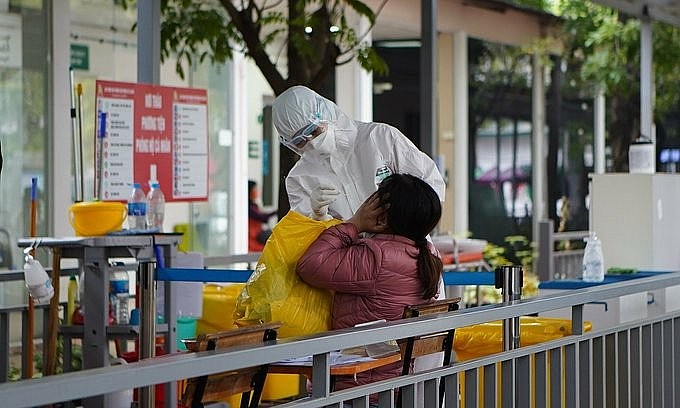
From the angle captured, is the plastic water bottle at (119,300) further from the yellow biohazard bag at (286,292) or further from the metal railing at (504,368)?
the metal railing at (504,368)

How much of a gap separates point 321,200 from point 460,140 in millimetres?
11985

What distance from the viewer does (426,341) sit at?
353cm

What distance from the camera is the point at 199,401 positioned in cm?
267

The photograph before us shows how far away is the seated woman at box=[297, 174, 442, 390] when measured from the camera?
3816mm

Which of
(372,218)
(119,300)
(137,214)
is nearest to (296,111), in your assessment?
(372,218)

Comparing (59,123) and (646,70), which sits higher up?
(646,70)

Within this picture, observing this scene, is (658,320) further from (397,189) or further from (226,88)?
(226,88)

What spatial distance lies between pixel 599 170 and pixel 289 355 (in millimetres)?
17145

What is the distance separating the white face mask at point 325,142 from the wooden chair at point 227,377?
1726 millimetres

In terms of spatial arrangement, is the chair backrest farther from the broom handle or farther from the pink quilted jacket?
the broom handle

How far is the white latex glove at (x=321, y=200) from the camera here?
4.49 m

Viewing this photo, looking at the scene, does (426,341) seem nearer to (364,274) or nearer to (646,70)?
(364,274)

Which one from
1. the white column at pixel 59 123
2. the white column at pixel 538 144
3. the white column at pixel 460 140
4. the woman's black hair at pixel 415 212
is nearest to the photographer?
the woman's black hair at pixel 415 212

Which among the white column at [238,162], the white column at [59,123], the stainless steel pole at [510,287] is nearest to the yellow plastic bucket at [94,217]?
the stainless steel pole at [510,287]
